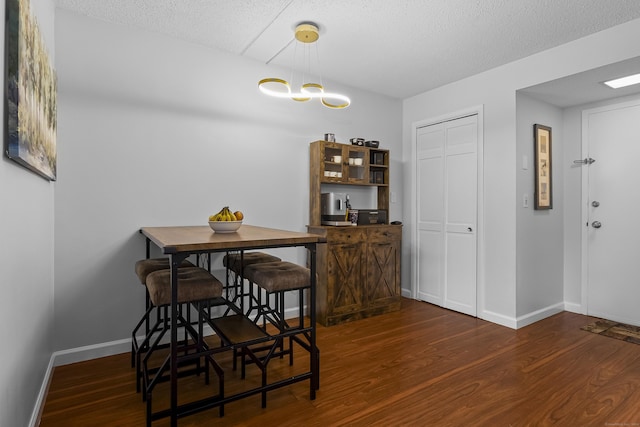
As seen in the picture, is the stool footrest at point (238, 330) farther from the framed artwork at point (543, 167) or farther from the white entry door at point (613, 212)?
the white entry door at point (613, 212)

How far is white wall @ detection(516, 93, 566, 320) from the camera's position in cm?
336

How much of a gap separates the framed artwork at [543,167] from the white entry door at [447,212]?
569mm

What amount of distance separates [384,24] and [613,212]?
9.89 ft

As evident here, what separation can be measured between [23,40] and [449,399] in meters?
2.77

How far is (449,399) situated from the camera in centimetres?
208

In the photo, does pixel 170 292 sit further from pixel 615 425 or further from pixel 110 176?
pixel 615 425

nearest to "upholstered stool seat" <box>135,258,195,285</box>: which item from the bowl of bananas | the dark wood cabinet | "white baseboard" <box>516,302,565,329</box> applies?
the bowl of bananas

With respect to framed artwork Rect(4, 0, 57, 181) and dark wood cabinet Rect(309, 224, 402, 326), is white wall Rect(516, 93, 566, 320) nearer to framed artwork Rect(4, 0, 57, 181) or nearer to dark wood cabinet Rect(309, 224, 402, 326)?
dark wood cabinet Rect(309, 224, 402, 326)

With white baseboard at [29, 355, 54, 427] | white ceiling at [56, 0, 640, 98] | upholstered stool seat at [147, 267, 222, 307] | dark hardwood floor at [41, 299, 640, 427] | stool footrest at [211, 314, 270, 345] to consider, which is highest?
white ceiling at [56, 0, 640, 98]

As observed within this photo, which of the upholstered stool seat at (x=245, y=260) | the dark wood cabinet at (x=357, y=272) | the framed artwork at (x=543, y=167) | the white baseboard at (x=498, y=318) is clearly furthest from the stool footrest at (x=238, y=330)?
the framed artwork at (x=543, y=167)

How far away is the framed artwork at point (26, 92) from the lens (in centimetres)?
125

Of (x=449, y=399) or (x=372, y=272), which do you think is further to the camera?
(x=372, y=272)

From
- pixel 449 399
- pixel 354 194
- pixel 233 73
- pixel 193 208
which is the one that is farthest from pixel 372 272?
pixel 233 73

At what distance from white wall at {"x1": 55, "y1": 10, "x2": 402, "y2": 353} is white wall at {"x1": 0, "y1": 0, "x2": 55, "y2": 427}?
26 centimetres
